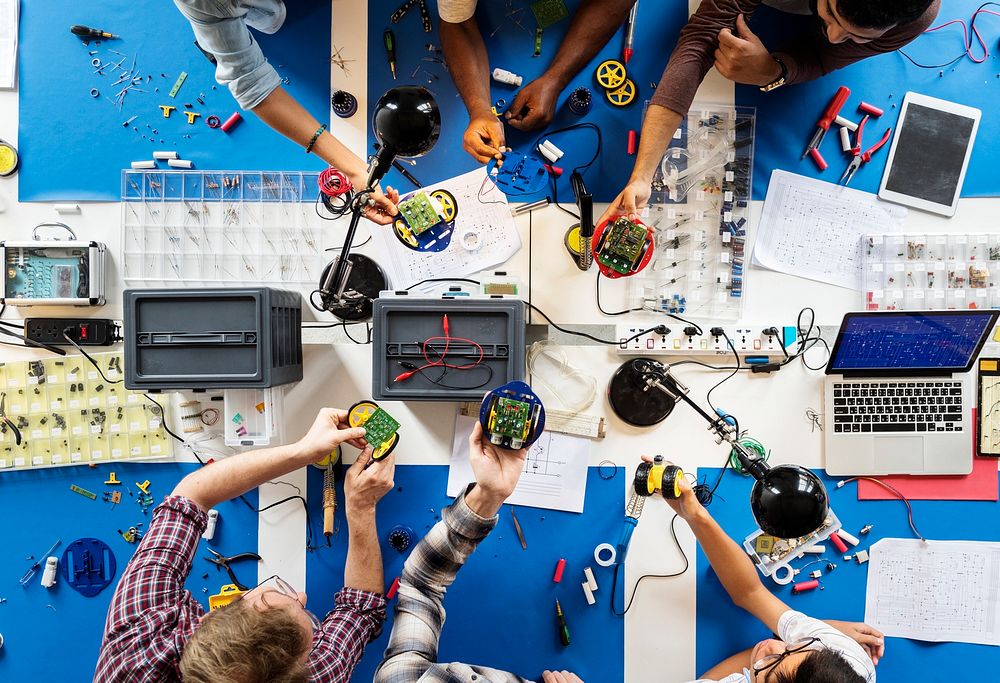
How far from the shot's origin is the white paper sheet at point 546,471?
1.94 m

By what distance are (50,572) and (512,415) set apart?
1631 mm

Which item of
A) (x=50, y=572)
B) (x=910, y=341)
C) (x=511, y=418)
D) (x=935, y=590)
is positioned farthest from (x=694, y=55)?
(x=50, y=572)

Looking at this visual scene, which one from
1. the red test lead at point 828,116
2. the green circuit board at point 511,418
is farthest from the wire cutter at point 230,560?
the red test lead at point 828,116

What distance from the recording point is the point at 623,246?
68.9 inches

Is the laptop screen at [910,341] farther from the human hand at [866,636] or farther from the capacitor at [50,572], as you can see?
the capacitor at [50,572]

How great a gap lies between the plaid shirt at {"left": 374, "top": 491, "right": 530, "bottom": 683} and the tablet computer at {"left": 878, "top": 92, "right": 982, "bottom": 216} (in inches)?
66.2

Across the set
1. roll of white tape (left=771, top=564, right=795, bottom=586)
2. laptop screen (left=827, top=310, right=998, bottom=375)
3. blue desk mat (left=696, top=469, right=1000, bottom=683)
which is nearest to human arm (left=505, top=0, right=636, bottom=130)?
laptop screen (left=827, top=310, right=998, bottom=375)

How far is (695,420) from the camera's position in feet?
6.39

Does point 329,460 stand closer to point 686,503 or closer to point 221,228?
point 221,228

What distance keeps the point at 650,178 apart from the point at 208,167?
142cm

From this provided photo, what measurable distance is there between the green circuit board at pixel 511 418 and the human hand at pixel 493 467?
52 mm

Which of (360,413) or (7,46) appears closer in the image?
(360,413)

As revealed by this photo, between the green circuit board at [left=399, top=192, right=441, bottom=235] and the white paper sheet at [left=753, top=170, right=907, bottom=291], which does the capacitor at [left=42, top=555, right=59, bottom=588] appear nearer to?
the green circuit board at [left=399, top=192, right=441, bottom=235]

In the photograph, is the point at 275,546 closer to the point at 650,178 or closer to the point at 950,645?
the point at 650,178
